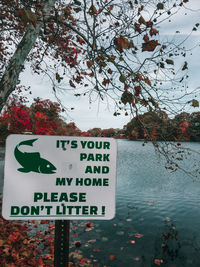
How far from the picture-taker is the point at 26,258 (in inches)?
179

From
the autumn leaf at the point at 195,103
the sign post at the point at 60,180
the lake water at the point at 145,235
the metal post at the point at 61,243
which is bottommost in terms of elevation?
the lake water at the point at 145,235

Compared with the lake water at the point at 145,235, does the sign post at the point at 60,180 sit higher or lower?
higher

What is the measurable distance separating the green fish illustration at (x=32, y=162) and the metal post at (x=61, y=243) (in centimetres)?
45

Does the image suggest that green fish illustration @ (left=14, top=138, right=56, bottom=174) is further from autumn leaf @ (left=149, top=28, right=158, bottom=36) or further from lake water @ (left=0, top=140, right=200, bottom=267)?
lake water @ (left=0, top=140, right=200, bottom=267)

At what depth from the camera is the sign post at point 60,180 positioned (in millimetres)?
1534

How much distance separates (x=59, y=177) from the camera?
1578 mm

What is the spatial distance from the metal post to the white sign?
0.27ft

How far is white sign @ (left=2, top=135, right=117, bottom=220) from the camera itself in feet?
5.03

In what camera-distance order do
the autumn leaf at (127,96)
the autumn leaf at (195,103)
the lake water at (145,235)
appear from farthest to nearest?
the lake water at (145,235), the autumn leaf at (127,96), the autumn leaf at (195,103)

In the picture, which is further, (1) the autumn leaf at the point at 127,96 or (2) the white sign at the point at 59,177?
(1) the autumn leaf at the point at 127,96

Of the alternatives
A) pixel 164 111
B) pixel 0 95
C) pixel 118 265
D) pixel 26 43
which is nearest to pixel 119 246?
pixel 118 265

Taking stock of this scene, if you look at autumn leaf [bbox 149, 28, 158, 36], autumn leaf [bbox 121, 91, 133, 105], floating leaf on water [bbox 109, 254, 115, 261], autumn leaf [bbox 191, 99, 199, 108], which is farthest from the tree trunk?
floating leaf on water [bbox 109, 254, 115, 261]

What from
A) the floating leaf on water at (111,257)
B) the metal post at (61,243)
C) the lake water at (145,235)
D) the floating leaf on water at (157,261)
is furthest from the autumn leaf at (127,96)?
the floating leaf on water at (157,261)

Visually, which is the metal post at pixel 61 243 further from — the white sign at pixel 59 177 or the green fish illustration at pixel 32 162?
the green fish illustration at pixel 32 162
